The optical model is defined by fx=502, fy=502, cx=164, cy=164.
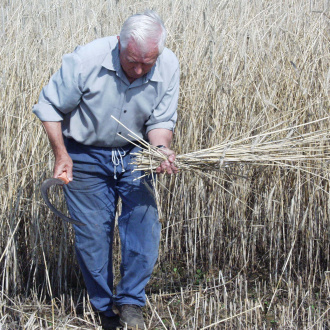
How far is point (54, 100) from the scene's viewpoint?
7.16 feet

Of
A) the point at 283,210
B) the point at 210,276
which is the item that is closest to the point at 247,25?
the point at 283,210

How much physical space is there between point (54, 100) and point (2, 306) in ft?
4.06

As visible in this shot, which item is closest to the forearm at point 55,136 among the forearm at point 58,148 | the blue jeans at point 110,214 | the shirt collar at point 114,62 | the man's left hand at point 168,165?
the forearm at point 58,148

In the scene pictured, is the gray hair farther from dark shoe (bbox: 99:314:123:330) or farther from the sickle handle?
dark shoe (bbox: 99:314:123:330)

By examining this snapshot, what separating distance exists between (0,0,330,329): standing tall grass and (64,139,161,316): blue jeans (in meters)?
0.31

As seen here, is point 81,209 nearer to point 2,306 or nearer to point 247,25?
point 2,306

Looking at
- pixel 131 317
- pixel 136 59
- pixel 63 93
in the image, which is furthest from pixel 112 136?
pixel 131 317

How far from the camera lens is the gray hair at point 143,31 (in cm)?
201

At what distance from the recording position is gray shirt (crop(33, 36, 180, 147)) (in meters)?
2.17

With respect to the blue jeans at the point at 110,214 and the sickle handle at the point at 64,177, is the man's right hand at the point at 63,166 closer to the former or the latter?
the sickle handle at the point at 64,177

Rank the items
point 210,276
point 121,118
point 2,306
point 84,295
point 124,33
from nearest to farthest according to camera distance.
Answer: point 124,33 < point 121,118 < point 2,306 < point 84,295 < point 210,276

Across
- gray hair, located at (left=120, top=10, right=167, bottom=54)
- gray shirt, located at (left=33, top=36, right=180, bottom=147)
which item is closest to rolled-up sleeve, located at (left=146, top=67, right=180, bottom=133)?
gray shirt, located at (left=33, top=36, right=180, bottom=147)

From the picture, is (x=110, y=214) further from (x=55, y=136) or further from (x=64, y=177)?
(x=55, y=136)

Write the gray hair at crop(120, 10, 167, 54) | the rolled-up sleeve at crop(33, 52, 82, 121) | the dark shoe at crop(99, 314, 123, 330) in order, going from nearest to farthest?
the gray hair at crop(120, 10, 167, 54) → the rolled-up sleeve at crop(33, 52, 82, 121) → the dark shoe at crop(99, 314, 123, 330)
